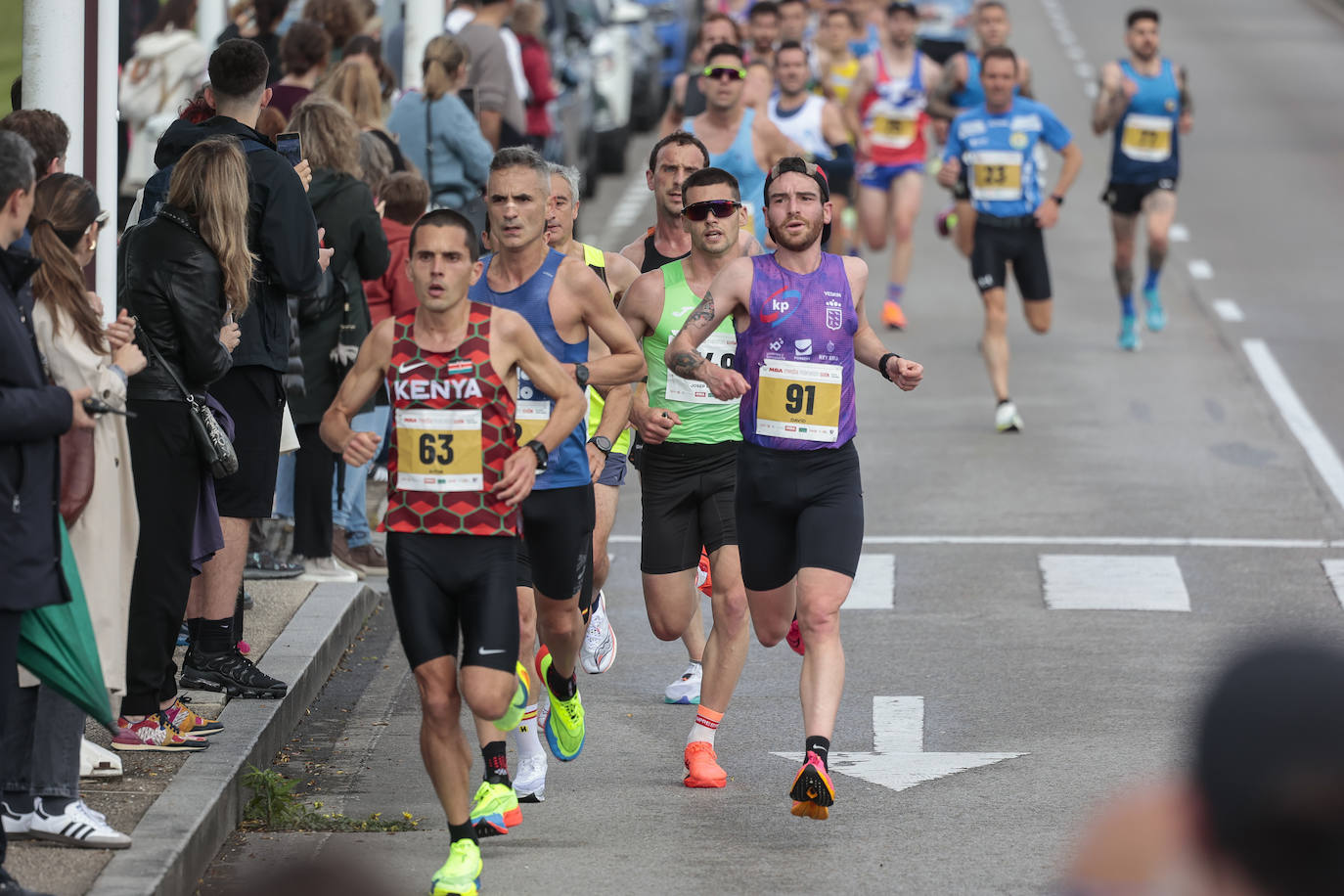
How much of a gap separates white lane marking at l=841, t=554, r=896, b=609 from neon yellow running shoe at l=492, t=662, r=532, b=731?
10.7 feet

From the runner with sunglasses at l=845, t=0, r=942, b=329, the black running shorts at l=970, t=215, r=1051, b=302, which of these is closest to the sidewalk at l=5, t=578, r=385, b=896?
the black running shorts at l=970, t=215, r=1051, b=302

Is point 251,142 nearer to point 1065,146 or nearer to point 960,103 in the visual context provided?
point 1065,146

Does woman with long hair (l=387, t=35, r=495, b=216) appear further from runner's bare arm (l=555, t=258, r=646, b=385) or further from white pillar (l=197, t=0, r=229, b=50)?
runner's bare arm (l=555, t=258, r=646, b=385)

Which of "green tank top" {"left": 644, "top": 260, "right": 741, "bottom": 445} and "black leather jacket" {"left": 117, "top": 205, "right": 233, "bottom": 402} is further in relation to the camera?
"green tank top" {"left": 644, "top": 260, "right": 741, "bottom": 445}

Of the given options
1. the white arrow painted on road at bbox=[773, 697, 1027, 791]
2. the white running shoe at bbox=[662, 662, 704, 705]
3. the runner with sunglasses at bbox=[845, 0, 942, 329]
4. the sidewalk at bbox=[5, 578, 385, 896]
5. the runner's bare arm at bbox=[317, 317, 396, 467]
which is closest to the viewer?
the sidewalk at bbox=[5, 578, 385, 896]

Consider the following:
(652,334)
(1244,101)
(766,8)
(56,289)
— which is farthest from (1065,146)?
(1244,101)

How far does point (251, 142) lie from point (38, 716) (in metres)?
2.57

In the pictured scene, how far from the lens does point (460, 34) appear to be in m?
15.7

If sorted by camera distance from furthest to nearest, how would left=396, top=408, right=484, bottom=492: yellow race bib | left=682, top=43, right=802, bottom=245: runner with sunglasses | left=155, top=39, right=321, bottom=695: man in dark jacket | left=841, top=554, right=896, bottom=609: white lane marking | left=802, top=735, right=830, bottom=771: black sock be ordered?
left=682, top=43, right=802, bottom=245: runner with sunglasses, left=841, top=554, right=896, bottom=609: white lane marking, left=155, top=39, right=321, bottom=695: man in dark jacket, left=802, top=735, right=830, bottom=771: black sock, left=396, top=408, right=484, bottom=492: yellow race bib

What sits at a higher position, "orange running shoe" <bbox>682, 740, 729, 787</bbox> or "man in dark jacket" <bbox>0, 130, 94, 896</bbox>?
"man in dark jacket" <bbox>0, 130, 94, 896</bbox>

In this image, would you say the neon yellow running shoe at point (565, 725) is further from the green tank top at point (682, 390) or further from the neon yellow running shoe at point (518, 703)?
the green tank top at point (682, 390)

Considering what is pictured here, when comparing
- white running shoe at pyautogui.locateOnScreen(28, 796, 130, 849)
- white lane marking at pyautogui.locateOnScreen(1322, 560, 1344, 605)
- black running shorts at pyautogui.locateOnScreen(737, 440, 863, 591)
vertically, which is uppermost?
black running shorts at pyautogui.locateOnScreen(737, 440, 863, 591)

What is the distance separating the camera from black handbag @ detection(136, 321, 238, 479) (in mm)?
7406

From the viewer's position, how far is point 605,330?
741 centimetres
